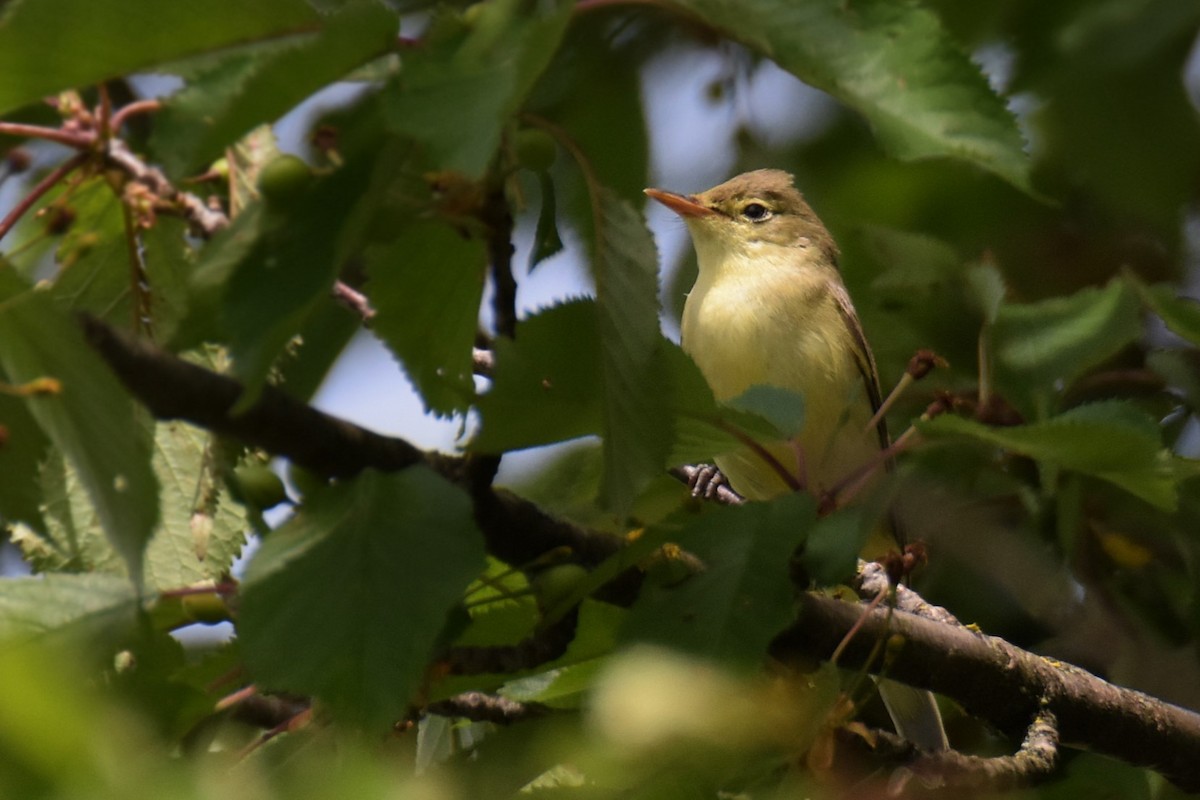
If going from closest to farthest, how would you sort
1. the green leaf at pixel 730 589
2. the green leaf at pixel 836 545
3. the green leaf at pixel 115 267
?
the green leaf at pixel 730 589, the green leaf at pixel 836 545, the green leaf at pixel 115 267

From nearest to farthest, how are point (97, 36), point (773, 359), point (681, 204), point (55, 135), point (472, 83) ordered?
point (472, 83) < point (97, 36) < point (55, 135) < point (773, 359) < point (681, 204)

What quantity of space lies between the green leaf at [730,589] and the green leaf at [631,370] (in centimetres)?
10

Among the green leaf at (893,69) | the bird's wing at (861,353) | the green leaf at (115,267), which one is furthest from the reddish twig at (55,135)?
the bird's wing at (861,353)

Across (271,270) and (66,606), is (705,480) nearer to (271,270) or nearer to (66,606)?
(66,606)

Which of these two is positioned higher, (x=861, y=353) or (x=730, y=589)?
(x=730, y=589)

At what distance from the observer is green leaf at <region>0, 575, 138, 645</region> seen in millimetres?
1777

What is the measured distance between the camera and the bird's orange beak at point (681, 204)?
453 centimetres

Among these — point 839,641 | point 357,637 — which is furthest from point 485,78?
point 839,641

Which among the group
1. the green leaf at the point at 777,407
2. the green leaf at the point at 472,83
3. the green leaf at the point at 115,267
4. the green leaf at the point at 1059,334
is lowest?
the green leaf at the point at 1059,334

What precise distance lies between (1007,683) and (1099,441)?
0.98m

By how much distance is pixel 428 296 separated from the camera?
71.6 inches

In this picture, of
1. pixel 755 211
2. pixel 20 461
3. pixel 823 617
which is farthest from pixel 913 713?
pixel 20 461

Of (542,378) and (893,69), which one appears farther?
(542,378)

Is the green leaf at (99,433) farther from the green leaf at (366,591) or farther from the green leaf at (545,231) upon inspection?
the green leaf at (545,231)
